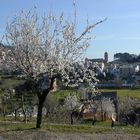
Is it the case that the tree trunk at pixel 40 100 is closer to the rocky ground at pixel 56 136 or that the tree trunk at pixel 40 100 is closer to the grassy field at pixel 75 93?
the rocky ground at pixel 56 136

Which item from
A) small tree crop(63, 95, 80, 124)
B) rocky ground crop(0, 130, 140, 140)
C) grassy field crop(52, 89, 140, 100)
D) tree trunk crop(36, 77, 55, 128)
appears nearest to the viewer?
rocky ground crop(0, 130, 140, 140)

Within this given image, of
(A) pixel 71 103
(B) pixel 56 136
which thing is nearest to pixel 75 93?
(A) pixel 71 103

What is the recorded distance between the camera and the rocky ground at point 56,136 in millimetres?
15688

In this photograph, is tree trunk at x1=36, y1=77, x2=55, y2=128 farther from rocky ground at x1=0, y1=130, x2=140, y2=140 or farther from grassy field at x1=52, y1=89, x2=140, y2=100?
grassy field at x1=52, y1=89, x2=140, y2=100

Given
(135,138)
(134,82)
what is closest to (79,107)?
(135,138)

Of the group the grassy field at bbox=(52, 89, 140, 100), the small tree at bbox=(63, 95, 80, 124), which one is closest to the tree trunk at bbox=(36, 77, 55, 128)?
the grassy field at bbox=(52, 89, 140, 100)

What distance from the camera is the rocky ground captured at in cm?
1569

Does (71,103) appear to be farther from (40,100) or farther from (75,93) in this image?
(40,100)

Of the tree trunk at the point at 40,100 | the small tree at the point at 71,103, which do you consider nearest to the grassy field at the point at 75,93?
the small tree at the point at 71,103

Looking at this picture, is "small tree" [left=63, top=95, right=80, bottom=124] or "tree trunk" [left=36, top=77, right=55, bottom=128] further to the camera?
"small tree" [left=63, top=95, right=80, bottom=124]

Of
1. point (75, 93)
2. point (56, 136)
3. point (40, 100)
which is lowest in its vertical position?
point (56, 136)

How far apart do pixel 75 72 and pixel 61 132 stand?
3.76 m

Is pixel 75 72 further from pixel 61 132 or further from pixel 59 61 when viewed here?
pixel 61 132

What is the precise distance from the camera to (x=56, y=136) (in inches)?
635
